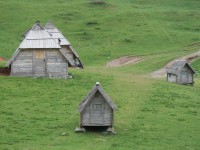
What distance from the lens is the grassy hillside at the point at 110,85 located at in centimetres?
3469

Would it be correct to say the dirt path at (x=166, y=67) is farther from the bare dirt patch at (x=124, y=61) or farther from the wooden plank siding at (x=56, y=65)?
the wooden plank siding at (x=56, y=65)

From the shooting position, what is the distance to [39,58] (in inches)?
2275

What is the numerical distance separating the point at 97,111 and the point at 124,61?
149 ft

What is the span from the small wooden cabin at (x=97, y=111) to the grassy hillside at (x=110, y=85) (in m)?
1.03

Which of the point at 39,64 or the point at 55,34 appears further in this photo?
the point at 55,34

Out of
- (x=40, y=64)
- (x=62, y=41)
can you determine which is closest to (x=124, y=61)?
(x=62, y=41)

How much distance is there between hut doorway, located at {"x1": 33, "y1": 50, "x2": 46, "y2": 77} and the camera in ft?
189

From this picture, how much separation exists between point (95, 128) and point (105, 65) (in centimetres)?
4060

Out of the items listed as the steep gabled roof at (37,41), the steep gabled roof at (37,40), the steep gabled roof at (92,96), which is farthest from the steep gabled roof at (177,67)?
the steep gabled roof at (92,96)

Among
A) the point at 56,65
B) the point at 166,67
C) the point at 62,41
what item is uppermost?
the point at 62,41

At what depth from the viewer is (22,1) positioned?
4724 inches

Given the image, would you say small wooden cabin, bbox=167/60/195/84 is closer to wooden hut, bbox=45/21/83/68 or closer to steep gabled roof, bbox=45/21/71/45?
wooden hut, bbox=45/21/83/68

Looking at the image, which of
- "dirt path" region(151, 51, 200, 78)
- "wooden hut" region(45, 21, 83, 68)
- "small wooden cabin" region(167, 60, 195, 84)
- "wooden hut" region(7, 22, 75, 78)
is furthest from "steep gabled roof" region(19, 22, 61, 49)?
"dirt path" region(151, 51, 200, 78)

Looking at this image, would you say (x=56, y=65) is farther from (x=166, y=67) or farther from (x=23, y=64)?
(x=166, y=67)
